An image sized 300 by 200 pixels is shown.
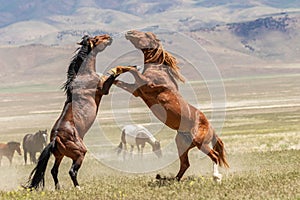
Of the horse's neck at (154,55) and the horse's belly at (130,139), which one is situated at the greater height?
the horse's neck at (154,55)

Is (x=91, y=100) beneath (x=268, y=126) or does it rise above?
above

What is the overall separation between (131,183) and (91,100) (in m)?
1.93

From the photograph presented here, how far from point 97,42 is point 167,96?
185 centimetres

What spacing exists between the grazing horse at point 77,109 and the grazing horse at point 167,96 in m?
0.49

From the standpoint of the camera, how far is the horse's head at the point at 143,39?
11.6m

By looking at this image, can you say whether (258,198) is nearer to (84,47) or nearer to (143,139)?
(84,47)

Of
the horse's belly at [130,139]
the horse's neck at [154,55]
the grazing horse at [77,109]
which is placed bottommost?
the horse's belly at [130,139]

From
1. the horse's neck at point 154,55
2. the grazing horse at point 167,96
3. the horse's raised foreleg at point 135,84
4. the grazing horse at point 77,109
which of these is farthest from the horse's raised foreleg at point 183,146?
the grazing horse at point 77,109

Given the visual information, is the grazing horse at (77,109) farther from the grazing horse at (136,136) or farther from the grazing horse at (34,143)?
the grazing horse at (34,143)

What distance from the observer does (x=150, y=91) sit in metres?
11.3

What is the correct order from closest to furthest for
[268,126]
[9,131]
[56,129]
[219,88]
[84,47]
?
[56,129], [84,47], [219,88], [268,126], [9,131]

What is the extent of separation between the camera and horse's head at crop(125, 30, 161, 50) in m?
11.6

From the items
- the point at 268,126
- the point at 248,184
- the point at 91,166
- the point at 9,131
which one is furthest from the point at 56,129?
the point at 9,131

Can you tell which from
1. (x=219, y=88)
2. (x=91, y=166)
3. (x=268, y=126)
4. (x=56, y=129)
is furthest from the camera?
(x=268, y=126)
